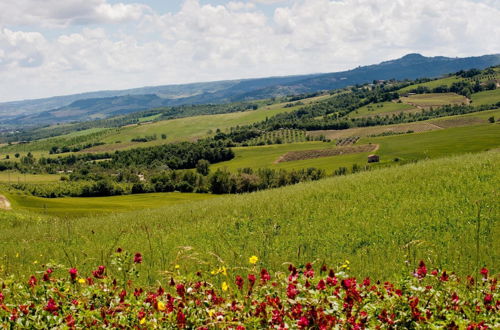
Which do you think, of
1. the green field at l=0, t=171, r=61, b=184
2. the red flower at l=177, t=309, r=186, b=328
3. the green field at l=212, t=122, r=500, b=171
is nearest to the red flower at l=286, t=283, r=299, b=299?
the red flower at l=177, t=309, r=186, b=328

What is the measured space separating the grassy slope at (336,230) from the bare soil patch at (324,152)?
119 m

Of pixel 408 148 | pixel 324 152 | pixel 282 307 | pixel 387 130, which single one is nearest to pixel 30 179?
pixel 324 152

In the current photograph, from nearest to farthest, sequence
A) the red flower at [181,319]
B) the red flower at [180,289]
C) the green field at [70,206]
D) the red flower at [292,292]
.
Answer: the red flower at [181,319]
the red flower at [292,292]
the red flower at [180,289]
the green field at [70,206]

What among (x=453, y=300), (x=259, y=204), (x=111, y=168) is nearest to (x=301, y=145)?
(x=111, y=168)

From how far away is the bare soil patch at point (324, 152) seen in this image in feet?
440

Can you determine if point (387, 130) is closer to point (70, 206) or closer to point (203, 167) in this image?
point (203, 167)

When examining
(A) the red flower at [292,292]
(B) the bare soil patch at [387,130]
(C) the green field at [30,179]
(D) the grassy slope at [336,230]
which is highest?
(A) the red flower at [292,292]

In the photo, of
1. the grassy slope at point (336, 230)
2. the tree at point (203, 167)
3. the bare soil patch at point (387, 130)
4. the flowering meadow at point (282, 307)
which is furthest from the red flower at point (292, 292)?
the bare soil patch at point (387, 130)

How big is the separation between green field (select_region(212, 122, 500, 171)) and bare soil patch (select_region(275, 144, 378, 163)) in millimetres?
3513

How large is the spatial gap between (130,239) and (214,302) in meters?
9.43

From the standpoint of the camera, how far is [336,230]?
11805 mm

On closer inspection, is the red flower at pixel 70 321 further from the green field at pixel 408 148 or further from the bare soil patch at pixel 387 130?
the bare soil patch at pixel 387 130

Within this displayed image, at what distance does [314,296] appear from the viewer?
4.55 metres

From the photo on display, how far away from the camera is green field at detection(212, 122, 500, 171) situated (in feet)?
348
